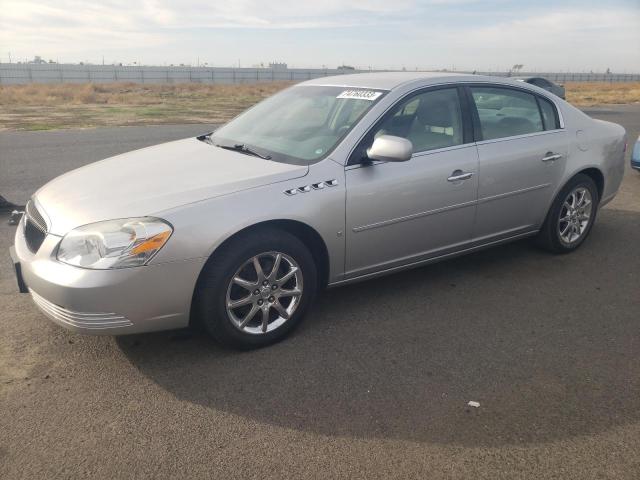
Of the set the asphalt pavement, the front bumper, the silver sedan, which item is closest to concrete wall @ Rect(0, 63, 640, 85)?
the silver sedan

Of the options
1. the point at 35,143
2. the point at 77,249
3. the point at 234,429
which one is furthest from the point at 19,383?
the point at 35,143

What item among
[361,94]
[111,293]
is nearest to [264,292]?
[111,293]

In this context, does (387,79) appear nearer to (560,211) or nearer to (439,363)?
(560,211)

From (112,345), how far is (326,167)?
171 cm

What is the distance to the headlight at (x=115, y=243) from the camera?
2891 millimetres

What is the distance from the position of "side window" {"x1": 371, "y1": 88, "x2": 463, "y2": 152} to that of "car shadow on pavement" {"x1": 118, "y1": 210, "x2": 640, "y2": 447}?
3.73 ft

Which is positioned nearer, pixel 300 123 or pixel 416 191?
pixel 416 191

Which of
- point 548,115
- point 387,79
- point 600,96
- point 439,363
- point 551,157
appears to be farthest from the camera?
point 600,96

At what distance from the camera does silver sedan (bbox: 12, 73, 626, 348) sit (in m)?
2.97

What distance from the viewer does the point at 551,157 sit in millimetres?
4719

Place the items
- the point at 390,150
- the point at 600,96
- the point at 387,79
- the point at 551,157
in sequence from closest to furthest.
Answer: the point at 390,150
the point at 387,79
the point at 551,157
the point at 600,96

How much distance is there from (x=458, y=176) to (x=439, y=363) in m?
1.47

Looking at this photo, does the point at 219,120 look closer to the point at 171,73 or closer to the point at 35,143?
the point at 35,143

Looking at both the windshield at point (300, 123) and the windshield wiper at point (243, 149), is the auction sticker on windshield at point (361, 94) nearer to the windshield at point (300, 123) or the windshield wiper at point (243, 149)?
the windshield at point (300, 123)
